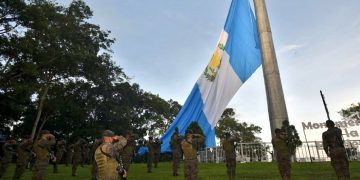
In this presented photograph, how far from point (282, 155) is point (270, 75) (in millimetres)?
10219

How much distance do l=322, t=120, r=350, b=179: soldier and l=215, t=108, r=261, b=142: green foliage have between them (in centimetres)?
4282

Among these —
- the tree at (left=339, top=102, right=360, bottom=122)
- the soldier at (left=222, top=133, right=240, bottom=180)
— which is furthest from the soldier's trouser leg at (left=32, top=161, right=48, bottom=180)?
the tree at (left=339, top=102, right=360, bottom=122)

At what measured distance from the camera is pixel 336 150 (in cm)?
1018

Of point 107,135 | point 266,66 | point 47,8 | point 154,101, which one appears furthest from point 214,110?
point 154,101

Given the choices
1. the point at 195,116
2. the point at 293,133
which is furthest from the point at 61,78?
the point at 293,133

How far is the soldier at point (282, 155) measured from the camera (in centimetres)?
1127

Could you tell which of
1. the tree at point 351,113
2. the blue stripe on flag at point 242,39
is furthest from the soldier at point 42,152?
the tree at point 351,113

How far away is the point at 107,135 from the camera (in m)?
7.47

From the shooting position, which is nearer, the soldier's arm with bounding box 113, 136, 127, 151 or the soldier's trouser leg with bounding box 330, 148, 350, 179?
the soldier's arm with bounding box 113, 136, 127, 151

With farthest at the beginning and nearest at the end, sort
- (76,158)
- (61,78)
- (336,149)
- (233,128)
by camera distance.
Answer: (233,128) < (61,78) < (76,158) < (336,149)

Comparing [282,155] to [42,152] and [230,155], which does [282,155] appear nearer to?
[230,155]

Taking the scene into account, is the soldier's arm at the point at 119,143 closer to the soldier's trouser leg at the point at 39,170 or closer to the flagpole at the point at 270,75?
the soldier's trouser leg at the point at 39,170

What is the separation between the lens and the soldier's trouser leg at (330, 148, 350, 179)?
1004 cm

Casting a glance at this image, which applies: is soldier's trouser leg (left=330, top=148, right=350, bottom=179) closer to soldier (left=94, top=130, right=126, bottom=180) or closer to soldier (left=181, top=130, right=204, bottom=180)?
soldier (left=181, top=130, right=204, bottom=180)
